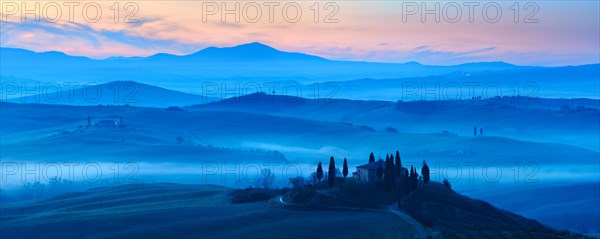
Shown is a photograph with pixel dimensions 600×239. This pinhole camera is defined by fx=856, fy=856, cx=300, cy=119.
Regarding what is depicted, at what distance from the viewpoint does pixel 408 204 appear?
255 ft

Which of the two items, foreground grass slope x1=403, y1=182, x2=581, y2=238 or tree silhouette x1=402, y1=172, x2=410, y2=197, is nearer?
foreground grass slope x1=403, y1=182, x2=581, y2=238

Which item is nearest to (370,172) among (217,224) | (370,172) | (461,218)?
(370,172)

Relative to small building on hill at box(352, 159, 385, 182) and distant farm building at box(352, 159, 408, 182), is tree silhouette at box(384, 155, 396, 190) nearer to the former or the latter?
distant farm building at box(352, 159, 408, 182)

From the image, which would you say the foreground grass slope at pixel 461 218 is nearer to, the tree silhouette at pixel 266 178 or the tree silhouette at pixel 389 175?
the tree silhouette at pixel 389 175

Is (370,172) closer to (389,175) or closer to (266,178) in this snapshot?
(389,175)

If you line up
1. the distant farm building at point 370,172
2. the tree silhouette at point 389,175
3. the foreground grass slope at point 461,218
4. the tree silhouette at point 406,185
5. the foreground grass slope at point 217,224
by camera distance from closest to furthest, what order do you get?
1. the foreground grass slope at point 461,218
2. the foreground grass slope at point 217,224
3. the tree silhouette at point 406,185
4. the tree silhouette at point 389,175
5. the distant farm building at point 370,172

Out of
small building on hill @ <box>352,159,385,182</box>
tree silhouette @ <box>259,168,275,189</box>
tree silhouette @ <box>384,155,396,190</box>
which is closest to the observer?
tree silhouette @ <box>384,155,396,190</box>

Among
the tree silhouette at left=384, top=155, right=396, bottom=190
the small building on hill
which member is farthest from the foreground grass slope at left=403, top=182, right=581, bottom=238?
the small building on hill

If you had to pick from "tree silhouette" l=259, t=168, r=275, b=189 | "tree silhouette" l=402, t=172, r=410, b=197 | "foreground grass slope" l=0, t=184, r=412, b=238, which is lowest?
"tree silhouette" l=259, t=168, r=275, b=189

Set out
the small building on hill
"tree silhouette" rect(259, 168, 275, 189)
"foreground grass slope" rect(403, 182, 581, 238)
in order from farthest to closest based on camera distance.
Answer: "tree silhouette" rect(259, 168, 275, 189) < the small building on hill < "foreground grass slope" rect(403, 182, 581, 238)

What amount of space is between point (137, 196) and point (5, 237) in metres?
36.8

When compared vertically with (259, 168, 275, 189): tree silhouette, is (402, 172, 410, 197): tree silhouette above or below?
above

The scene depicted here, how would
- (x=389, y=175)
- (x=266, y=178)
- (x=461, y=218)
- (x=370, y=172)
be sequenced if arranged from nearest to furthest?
(x=461, y=218)
(x=389, y=175)
(x=370, y=172)
(x=266, y=178)

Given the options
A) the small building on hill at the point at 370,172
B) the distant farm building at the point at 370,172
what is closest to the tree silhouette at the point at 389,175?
the distant farm building at the point at 370,172
